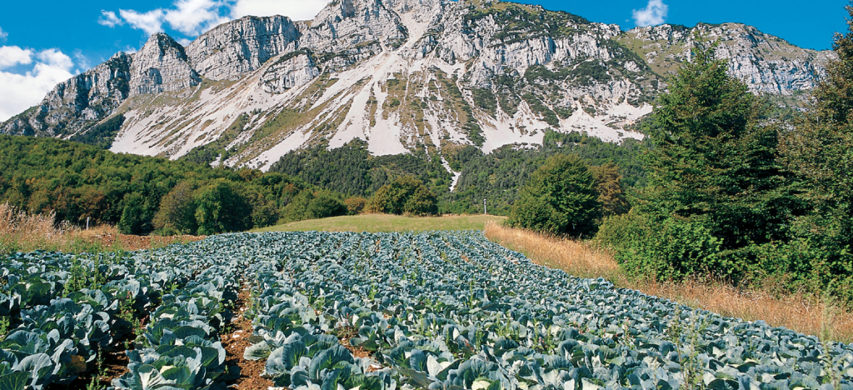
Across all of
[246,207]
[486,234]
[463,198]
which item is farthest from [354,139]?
[486,234]

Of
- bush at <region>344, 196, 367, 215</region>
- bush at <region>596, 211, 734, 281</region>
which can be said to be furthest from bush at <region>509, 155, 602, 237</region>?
bush at <region>344, 196, 367, 215</region>

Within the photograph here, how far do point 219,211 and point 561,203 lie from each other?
194 ft

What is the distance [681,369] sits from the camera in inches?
125

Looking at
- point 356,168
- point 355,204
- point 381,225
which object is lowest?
point 381,225

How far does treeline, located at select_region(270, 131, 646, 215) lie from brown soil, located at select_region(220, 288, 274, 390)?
100m

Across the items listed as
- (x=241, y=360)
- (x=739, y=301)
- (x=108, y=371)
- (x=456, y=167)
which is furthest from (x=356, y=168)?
(x=108, y=371)

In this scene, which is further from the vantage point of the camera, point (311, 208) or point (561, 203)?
point (311, 208)

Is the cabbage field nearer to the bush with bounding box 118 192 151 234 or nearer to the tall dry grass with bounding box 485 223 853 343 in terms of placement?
the tall dry grass with bounding box 485 223 853 343

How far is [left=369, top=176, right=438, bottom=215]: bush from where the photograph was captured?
274ft

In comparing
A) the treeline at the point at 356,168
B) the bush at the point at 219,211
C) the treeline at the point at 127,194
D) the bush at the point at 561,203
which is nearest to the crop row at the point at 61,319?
the bush at the point at 561,203

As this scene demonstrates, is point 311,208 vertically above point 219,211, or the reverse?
point 219,211

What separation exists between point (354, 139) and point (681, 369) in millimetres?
195458

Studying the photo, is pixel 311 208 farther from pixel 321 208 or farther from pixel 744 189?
pixel 744 189

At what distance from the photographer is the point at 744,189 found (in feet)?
46.1
